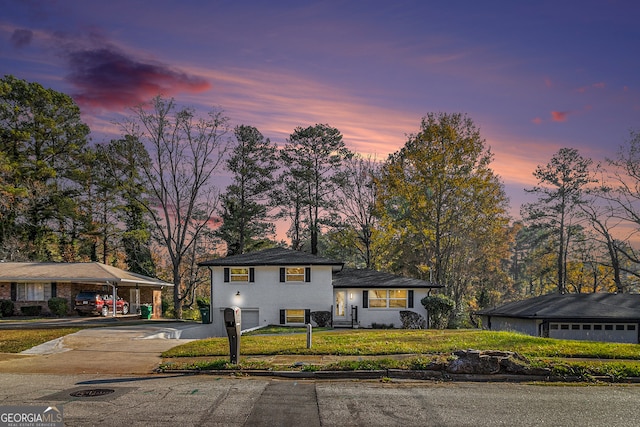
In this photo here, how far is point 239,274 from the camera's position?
33.5 metres

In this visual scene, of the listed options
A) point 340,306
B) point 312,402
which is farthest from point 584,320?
point 312,402

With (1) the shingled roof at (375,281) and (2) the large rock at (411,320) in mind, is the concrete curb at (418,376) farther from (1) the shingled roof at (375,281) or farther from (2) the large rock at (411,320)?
(1) the shingled roof at (375,281)

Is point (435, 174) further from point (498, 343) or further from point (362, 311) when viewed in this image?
point (498, 343)

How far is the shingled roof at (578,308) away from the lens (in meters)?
29.3

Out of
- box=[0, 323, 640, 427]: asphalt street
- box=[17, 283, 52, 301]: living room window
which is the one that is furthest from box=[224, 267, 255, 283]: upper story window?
box=[0, 323, 640, 427]: asphalt street

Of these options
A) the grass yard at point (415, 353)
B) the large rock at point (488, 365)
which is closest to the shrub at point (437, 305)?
the grass yard at point (415, 353)

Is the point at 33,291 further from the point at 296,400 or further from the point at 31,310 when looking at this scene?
the point at 296,400

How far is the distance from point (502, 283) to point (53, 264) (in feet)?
155

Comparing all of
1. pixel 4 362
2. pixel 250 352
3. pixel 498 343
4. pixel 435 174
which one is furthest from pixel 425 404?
pixel 435 174

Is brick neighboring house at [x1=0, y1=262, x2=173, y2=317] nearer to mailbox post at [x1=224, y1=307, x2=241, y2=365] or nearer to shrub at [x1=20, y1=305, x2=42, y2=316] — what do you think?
shrub at [x1=20, y1=305, x2=42, y2=316]

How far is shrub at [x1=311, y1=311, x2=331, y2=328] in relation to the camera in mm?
31953

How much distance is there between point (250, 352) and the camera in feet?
52.6

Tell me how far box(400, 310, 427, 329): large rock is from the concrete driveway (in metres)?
15.4

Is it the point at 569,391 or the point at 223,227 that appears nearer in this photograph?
the point at 569,391
